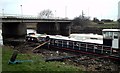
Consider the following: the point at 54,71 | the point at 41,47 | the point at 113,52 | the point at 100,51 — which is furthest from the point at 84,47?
the point at 54,71

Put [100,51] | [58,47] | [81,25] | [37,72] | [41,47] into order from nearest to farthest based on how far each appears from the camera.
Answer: [37,72]
[100,51]
[58,47]
[41,47]
[81,25]

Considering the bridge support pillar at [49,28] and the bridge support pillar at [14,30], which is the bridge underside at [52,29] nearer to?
the bridge support pillar at [49,28]

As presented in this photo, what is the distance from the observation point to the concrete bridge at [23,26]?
191 ft

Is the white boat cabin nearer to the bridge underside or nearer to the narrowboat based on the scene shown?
the narrowboat

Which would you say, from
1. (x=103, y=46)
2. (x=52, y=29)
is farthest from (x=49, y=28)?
(x=103, y=46)

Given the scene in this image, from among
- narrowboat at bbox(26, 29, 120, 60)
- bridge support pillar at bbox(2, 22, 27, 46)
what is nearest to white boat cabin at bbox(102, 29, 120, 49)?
narrowboat at bbox(26, 29, 120, 60)

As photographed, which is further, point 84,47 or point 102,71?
point 84,47

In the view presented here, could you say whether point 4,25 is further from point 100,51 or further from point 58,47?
point 100,51

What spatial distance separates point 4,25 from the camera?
65000 millimetres

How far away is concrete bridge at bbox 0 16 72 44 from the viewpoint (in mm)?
58197

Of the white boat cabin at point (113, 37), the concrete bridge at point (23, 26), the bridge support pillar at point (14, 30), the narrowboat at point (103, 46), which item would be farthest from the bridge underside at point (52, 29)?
the white boat cabin at point (113, 37)

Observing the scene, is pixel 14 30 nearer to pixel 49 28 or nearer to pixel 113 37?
pixel 49 28

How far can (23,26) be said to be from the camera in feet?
211

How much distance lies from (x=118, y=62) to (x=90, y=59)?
127 inches
